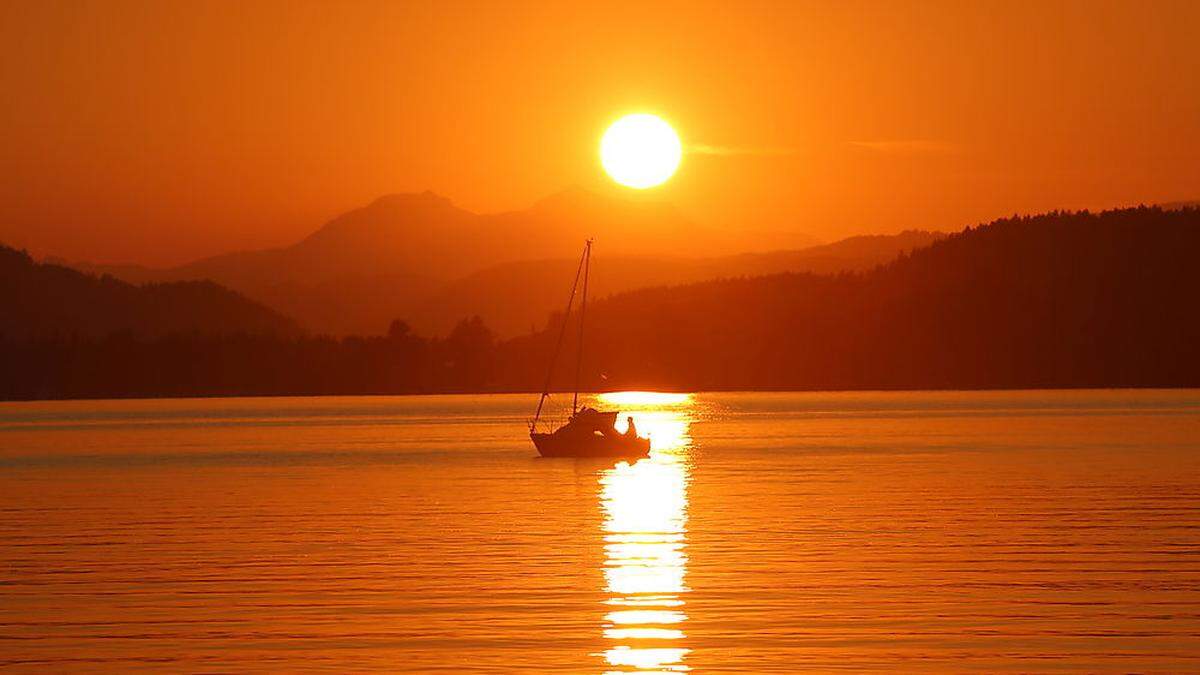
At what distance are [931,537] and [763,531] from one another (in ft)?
17.2

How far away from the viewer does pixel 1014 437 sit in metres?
129

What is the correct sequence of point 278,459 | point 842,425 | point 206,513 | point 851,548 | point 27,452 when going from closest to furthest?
point 851,548 → point 206,513 → point 278,459 → point 27,452 → point 842,425

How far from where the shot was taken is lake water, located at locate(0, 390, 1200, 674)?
28875 millimetres

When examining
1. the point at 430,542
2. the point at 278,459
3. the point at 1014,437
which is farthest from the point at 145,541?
the point at 1014,437

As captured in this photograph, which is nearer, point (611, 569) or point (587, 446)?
point (611, 569)

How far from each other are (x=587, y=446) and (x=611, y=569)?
61297 millimetres

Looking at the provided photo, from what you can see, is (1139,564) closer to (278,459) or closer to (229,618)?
(229,618)

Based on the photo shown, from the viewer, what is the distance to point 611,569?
4072cm

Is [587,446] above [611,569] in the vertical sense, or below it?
above

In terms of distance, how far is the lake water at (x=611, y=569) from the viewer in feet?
94.7

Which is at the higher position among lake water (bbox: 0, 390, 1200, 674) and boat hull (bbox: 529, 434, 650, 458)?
boat hull (bbox: 529, 434, 650, 458)

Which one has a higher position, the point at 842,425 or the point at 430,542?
the point at 842,425

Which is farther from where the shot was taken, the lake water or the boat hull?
the boat hull

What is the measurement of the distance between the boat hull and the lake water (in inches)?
493
